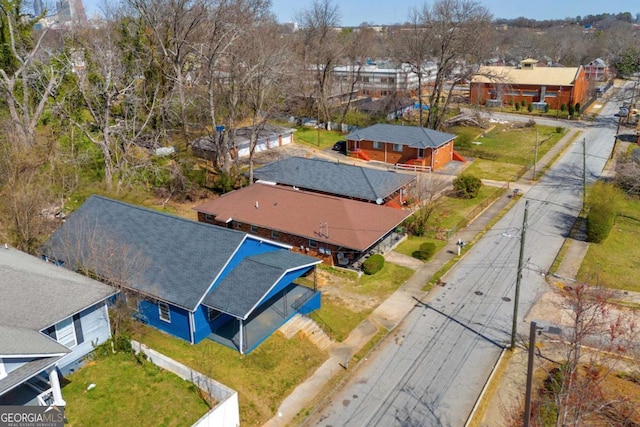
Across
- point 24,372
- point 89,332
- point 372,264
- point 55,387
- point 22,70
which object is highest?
point 22,70

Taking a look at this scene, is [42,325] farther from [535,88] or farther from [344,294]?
[535,88]

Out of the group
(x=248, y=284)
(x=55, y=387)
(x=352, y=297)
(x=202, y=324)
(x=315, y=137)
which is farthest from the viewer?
(x=315, y=137)

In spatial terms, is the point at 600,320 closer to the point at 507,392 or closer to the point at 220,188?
the point at 507,392

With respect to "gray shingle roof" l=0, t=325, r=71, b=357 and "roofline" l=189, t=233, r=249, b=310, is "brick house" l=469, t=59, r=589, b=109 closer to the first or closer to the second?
"roofline" l=189, t=233, r=249, b=310

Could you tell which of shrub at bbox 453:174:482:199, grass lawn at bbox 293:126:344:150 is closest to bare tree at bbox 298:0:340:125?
grass lawn at bbox 293:126:344:150

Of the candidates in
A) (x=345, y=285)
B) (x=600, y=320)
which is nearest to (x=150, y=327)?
(x=345, y=285)

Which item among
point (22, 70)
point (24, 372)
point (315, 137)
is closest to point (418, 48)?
point (315, 137)
